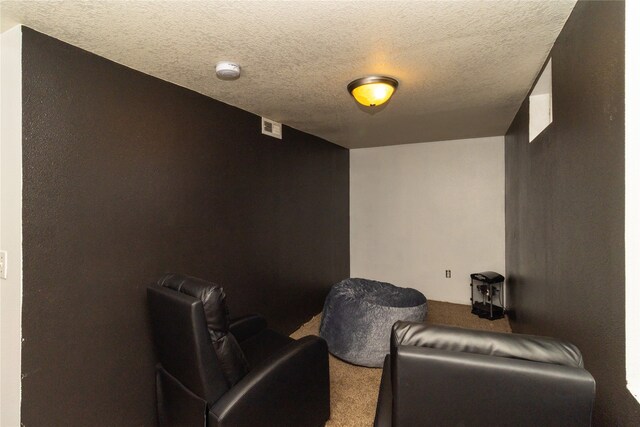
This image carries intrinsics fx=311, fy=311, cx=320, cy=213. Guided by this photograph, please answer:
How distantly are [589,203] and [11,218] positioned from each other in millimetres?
2522

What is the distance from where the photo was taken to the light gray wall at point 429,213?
13.9ft

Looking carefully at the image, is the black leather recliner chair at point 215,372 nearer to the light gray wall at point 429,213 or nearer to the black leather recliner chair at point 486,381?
the black leather recliner chair at point 486,381

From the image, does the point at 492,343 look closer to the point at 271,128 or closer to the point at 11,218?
the point at 11,218

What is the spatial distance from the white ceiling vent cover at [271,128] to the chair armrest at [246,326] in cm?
175

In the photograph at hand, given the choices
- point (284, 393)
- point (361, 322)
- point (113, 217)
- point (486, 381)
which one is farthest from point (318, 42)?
point (361, 322)

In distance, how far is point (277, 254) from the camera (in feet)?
10.7

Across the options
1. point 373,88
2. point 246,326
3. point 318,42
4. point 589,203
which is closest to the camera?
point 589,203

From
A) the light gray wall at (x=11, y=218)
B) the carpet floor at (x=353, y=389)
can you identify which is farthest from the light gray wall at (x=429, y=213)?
the light gray wall at (x=11, y=218)

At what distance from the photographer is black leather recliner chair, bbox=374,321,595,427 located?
2.99 ft

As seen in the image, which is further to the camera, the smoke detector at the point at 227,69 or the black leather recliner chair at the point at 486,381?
the smoke detector at the point at 227,69

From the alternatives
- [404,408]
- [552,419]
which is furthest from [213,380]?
[552,419]

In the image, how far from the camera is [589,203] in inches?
47.1

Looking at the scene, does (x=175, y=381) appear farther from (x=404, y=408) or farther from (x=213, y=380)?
(x=404, y=408)

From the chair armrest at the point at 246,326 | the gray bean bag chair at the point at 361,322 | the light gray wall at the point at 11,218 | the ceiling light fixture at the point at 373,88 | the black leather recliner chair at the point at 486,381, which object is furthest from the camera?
the gray bean bag chair at the point at 361,322
